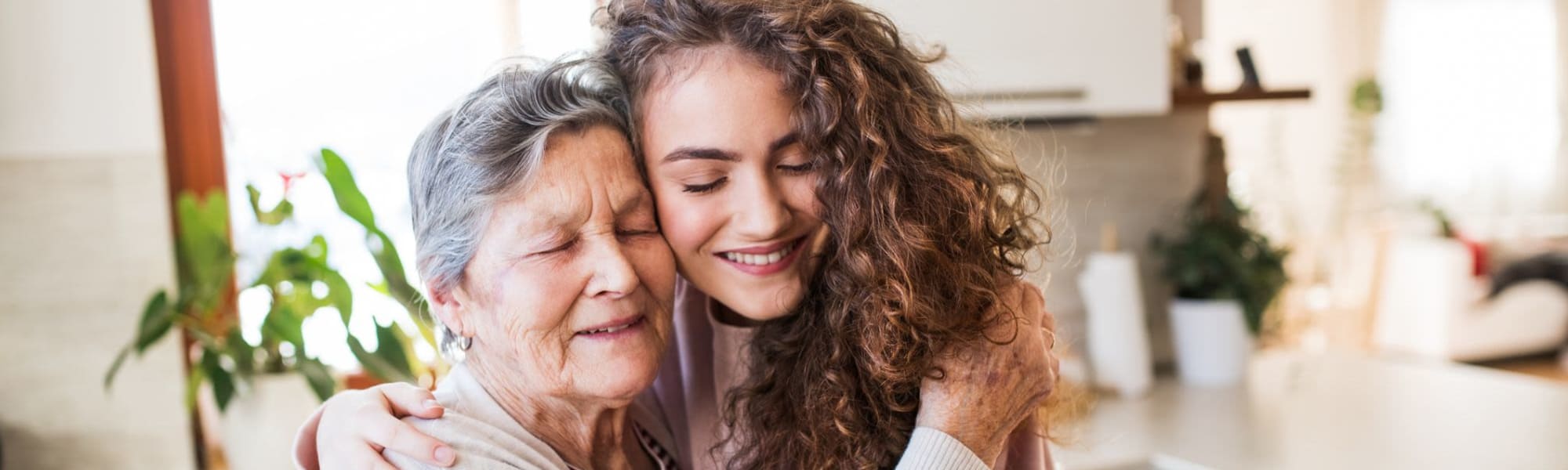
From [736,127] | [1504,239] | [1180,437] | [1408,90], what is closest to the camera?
[736,127]

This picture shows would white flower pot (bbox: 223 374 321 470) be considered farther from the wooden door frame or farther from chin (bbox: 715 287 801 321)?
chin (bbox: 715 287 801 321)

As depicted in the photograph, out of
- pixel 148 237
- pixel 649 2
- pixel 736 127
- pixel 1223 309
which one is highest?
pixel 649 2

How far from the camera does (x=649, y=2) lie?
107cm

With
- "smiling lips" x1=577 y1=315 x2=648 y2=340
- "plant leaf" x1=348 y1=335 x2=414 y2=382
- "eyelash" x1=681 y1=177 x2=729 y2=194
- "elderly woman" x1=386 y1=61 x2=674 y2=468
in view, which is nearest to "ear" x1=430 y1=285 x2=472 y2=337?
"elderly woman" x1=386 y1=61 x2=674 y2=468

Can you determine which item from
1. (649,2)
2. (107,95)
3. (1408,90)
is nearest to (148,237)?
(107,95)

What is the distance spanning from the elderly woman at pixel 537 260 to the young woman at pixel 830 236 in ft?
0.14

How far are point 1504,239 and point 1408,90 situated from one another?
1.83 meters

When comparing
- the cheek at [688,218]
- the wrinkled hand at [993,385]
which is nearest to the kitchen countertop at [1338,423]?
the wrinkled hand at [993,385]

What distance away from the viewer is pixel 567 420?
41.4 inches

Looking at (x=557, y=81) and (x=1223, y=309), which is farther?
(x=1223, y=309)

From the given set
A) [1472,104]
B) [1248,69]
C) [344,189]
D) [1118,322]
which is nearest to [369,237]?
[344,189]

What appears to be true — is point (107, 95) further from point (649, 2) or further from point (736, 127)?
point (736, 127)

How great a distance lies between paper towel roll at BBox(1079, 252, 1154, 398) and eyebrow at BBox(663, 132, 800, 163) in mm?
1606

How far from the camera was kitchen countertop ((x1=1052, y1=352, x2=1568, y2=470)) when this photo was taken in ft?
6.33
